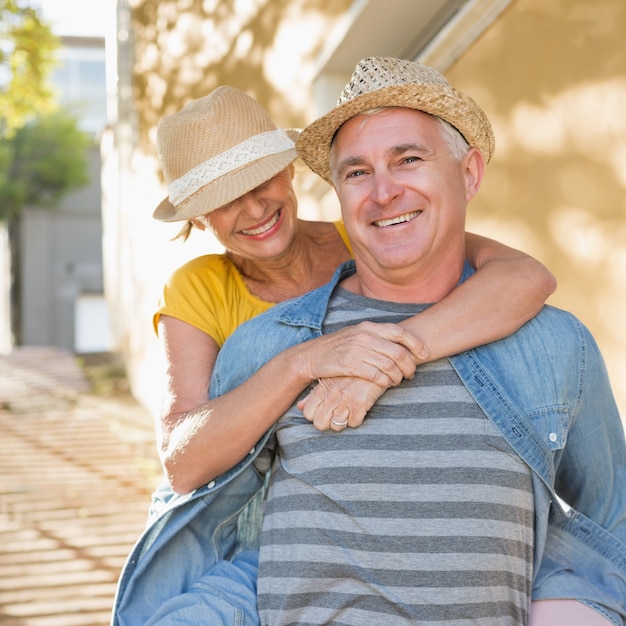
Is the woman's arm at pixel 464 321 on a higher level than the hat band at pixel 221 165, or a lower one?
lower

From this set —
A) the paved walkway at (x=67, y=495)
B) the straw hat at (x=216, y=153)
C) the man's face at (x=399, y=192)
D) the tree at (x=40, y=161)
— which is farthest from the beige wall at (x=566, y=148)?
the tree at (x=40, y=161)

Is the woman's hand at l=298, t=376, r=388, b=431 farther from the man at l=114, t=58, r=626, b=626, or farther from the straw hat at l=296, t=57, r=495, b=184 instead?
the straw hat at l=296, t=57, r=495, b=184

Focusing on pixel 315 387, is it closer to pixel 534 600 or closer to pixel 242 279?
pixel 534 600

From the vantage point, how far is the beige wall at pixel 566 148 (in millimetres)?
2676

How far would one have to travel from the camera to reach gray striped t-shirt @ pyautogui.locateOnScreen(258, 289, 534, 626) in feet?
6.15

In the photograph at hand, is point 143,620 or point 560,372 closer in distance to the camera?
point 560,372

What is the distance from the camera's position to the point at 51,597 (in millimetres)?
5051

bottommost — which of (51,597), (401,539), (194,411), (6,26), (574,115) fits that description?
(51,597)

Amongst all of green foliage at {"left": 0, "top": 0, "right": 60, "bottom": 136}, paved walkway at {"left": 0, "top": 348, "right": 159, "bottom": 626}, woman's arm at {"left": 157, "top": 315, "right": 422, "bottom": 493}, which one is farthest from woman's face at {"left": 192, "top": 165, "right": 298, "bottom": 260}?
green foliage at {"left": 0, "top": 0, "right": 60, "bottom": 136}

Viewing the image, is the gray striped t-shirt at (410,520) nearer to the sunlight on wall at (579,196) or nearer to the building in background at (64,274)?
the sunlight on wall at (579,196)

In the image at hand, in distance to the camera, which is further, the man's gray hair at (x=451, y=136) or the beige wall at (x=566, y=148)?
the beige wall at (x=566, y=148)

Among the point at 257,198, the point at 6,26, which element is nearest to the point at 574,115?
the point at 257,198

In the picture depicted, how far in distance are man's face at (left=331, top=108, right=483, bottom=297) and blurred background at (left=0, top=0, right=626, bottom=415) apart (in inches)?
29.7

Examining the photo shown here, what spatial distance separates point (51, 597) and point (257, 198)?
3.20 m
